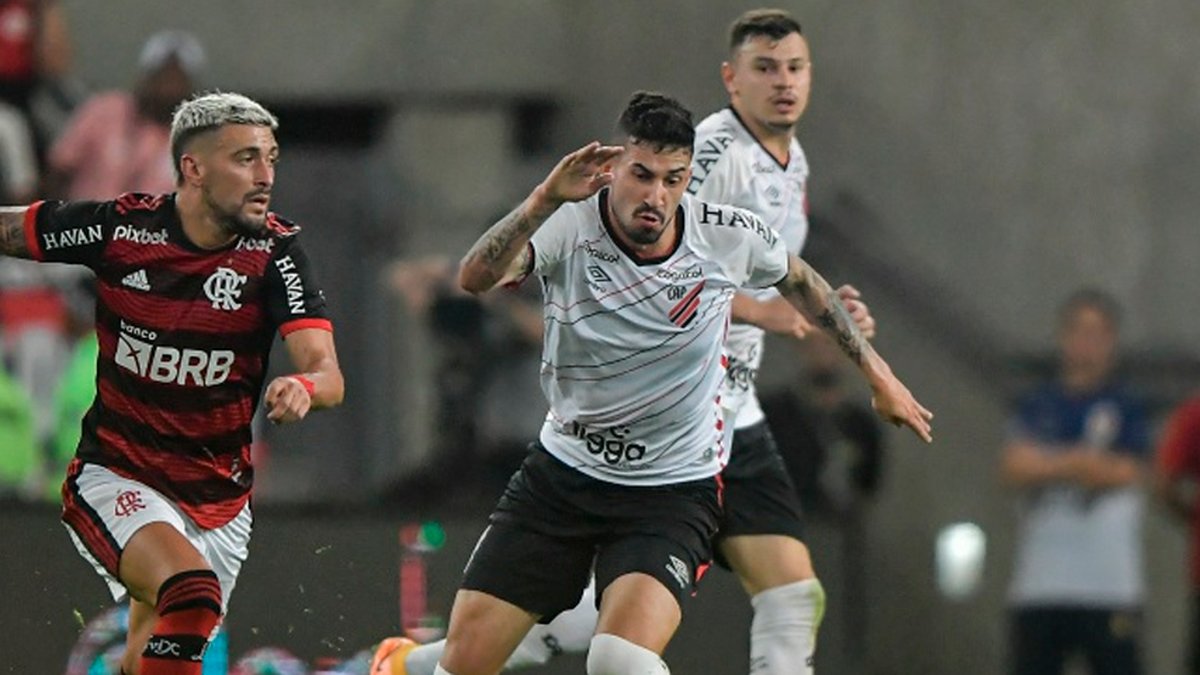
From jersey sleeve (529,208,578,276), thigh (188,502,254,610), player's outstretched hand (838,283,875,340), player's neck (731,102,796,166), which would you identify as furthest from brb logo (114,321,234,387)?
player's neck (731,102,796,166)

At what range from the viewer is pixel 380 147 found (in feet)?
53.6

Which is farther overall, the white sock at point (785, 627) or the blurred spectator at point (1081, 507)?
the blurred spectator at point (1081, 507)

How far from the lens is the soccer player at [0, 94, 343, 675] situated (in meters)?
8.16

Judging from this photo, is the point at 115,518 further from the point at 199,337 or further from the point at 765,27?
the point at 765,27

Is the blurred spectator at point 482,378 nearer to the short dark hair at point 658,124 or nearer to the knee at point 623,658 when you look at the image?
the knee at point 623,658

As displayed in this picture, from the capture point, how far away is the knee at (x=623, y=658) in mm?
8141

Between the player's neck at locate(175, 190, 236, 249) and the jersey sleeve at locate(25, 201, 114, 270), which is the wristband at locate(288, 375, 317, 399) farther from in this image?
the jersey sleeve at locate(25, 201, 114, 270)

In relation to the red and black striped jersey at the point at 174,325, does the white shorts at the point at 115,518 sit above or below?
below

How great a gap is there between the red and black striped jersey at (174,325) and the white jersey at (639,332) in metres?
0.76

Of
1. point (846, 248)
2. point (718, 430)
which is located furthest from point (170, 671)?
point (846, 248)

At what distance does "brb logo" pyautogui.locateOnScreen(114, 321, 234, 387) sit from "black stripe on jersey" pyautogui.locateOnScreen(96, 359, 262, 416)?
23mm

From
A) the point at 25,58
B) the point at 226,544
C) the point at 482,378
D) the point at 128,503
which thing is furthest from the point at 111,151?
the point at 128,503

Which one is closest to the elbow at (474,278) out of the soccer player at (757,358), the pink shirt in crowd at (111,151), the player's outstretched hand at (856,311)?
the soccer player at (757,358)

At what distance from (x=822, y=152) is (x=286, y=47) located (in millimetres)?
3358
